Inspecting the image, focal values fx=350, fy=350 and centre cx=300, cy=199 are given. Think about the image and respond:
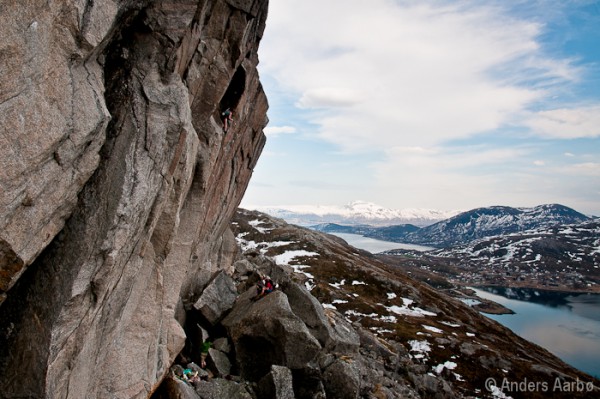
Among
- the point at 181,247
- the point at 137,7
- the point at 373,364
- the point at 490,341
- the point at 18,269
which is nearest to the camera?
the point at 18,269

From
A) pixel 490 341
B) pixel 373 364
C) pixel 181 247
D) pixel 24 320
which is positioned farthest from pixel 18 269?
pixel 490 341

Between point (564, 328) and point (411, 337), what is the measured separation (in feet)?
370

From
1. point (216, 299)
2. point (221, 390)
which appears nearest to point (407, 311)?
point (216, 299)

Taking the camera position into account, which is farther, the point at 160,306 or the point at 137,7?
Answer: the point at 160,306

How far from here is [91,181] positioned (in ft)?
40.3

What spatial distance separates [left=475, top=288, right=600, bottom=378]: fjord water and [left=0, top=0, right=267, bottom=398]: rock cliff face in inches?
4825

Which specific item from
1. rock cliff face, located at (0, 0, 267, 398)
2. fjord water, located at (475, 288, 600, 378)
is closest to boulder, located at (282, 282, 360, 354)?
rock cliff face, located at (0, 0, 267, 398)

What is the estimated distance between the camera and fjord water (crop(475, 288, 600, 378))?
107 meters

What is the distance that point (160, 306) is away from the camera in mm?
17531

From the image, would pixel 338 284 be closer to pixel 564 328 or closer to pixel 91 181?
pixel 91 181

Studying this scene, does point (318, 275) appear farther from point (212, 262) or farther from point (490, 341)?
point (212, 262)

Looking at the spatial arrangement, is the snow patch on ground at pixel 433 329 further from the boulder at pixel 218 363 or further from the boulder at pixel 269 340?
the boulder at pixel 218 363

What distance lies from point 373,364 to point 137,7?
40448mm

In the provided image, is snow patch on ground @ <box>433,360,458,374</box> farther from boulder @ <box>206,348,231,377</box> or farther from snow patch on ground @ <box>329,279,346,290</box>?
boulder @ <box>206,348,231,377</box>
